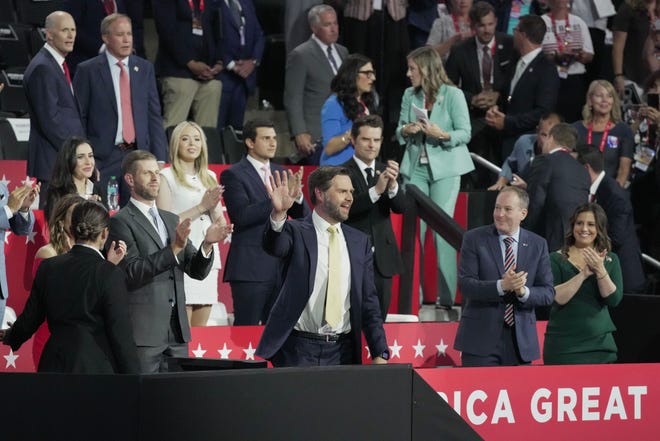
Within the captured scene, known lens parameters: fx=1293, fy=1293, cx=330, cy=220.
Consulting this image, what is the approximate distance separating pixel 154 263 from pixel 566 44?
19.8 ft

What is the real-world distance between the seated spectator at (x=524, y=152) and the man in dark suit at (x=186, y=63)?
2564 millimetres

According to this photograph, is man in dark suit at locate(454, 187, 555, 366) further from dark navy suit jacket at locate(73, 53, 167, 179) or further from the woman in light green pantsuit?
dark navy suit jacket at locate(73, 53, 167, 179)

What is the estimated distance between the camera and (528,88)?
11.0 metres

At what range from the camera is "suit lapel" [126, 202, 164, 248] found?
7.04 metres

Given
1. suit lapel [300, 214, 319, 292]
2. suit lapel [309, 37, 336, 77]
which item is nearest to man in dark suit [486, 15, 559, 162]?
suit lapel [309, 37, 336, 77]

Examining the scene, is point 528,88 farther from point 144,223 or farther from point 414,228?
point 144,223

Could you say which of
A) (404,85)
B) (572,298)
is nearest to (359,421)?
(572,298)

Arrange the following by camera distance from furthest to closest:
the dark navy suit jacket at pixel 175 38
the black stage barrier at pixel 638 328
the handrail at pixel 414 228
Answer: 1. the dark navy suit jacket at pixel 175 38
2. the handrail at pixel 414 228
3. the black stage barrier at pixel 638 328

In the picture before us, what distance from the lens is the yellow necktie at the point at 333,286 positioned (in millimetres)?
6715

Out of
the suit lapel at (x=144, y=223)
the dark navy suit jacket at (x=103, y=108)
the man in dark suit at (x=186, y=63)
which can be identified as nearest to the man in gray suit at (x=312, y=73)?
the man in dark suit at (x=186, y=63)

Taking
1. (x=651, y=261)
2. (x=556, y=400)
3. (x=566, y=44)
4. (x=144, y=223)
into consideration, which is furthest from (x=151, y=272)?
(x=566, y=44)

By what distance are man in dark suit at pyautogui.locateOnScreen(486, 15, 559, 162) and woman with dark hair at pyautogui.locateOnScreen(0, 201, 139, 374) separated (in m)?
5.75

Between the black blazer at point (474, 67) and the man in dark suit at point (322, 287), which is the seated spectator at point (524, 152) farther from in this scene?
the man in dark suit at point (322, 287)

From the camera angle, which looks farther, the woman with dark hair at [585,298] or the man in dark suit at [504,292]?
the woman with dark hair at [585,298]
